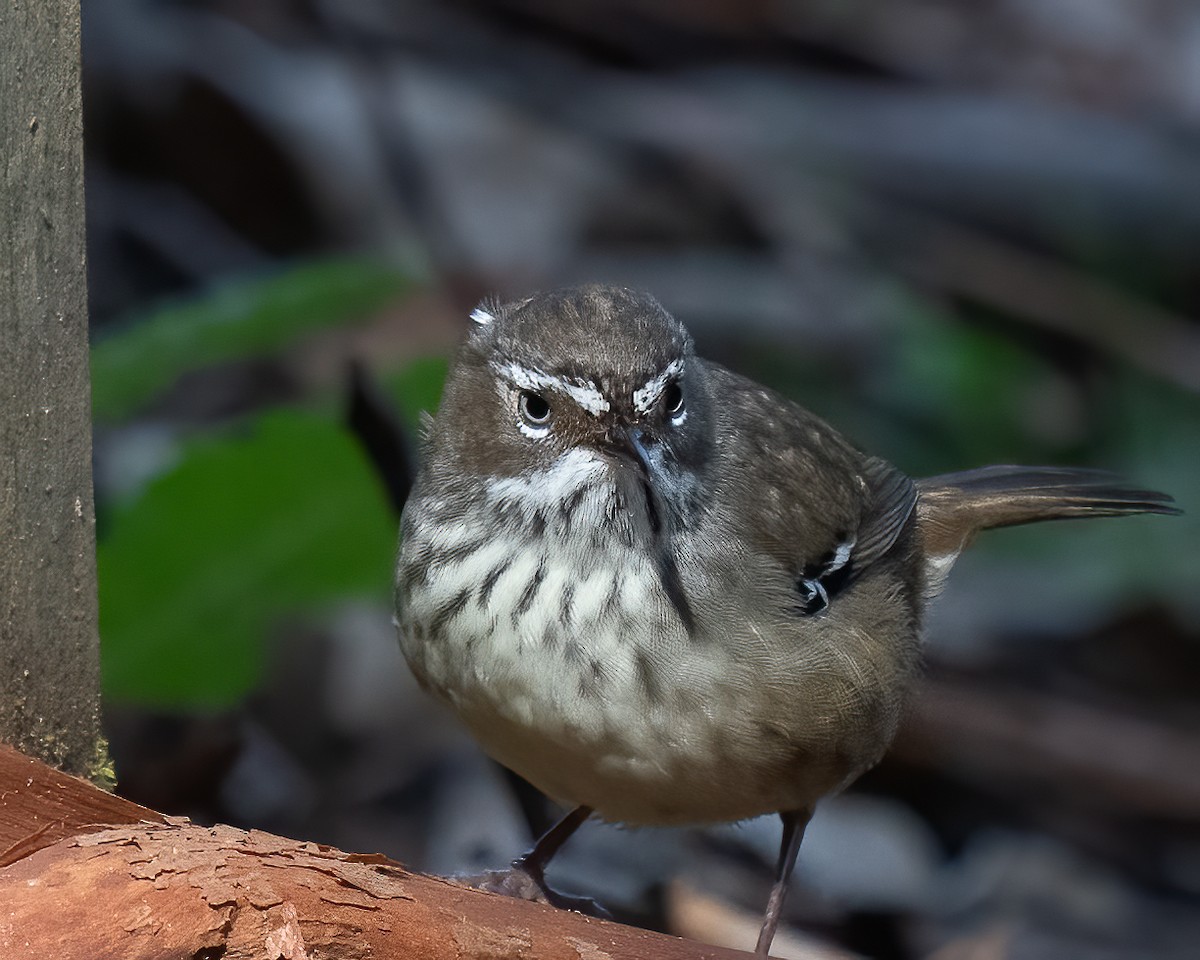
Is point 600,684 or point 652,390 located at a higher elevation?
point 652,390

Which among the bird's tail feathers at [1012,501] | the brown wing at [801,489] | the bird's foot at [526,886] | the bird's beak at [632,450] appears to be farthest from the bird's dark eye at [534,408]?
the bird's tail feathers at [1012,501]

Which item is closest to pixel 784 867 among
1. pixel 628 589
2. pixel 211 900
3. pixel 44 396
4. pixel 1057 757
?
pixel 628 589

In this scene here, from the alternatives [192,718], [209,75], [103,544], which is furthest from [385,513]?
[209,75]

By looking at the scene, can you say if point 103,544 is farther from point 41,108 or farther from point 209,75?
point 209,75

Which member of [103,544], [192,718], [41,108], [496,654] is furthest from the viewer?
[192,718]

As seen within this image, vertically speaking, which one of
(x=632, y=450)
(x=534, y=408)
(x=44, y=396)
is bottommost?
(x=44, y=396)

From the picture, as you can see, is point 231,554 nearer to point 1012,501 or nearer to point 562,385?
point 562,385
